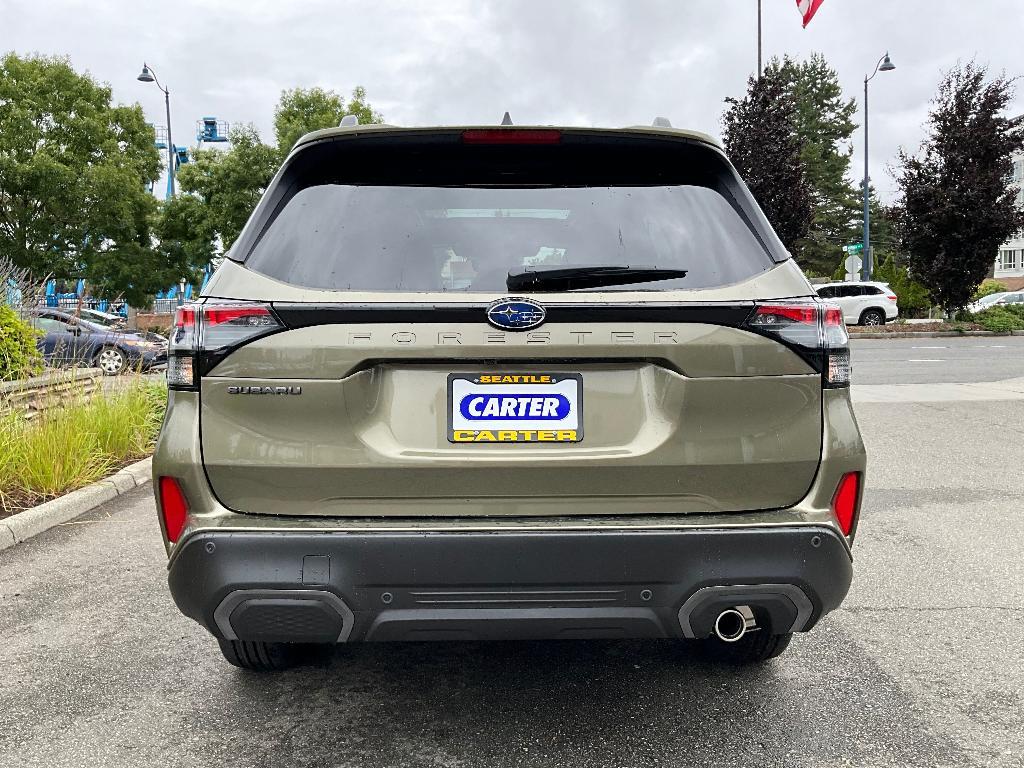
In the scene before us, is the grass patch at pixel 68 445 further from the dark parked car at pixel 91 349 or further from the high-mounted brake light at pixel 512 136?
the high-mounted brake light at pixel 512 136

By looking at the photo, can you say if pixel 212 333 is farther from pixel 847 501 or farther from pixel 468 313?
pixel 847 501

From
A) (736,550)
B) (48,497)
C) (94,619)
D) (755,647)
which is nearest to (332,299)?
(736,550)

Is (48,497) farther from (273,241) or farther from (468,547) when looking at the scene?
(468,547)

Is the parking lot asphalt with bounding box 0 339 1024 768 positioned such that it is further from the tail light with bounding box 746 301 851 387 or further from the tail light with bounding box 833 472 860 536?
the tail light with bounding box 746 301 851 387

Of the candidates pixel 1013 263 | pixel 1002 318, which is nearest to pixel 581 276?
pixel 1002 318

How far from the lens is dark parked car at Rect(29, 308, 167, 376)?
24.4ft

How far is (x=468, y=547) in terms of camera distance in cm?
226

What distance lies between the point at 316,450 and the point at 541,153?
1097mm

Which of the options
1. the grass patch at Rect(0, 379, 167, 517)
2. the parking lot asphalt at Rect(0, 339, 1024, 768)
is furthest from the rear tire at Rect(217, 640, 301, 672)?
the grass patch at Rect(0, 379, 167, 517)

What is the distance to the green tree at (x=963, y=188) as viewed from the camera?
89.7ft

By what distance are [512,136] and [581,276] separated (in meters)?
0.52

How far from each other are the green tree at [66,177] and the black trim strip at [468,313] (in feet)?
93.0

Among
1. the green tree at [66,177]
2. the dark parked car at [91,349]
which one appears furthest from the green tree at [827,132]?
the dark parked car at [91,349]

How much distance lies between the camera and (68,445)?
6.08 meters
